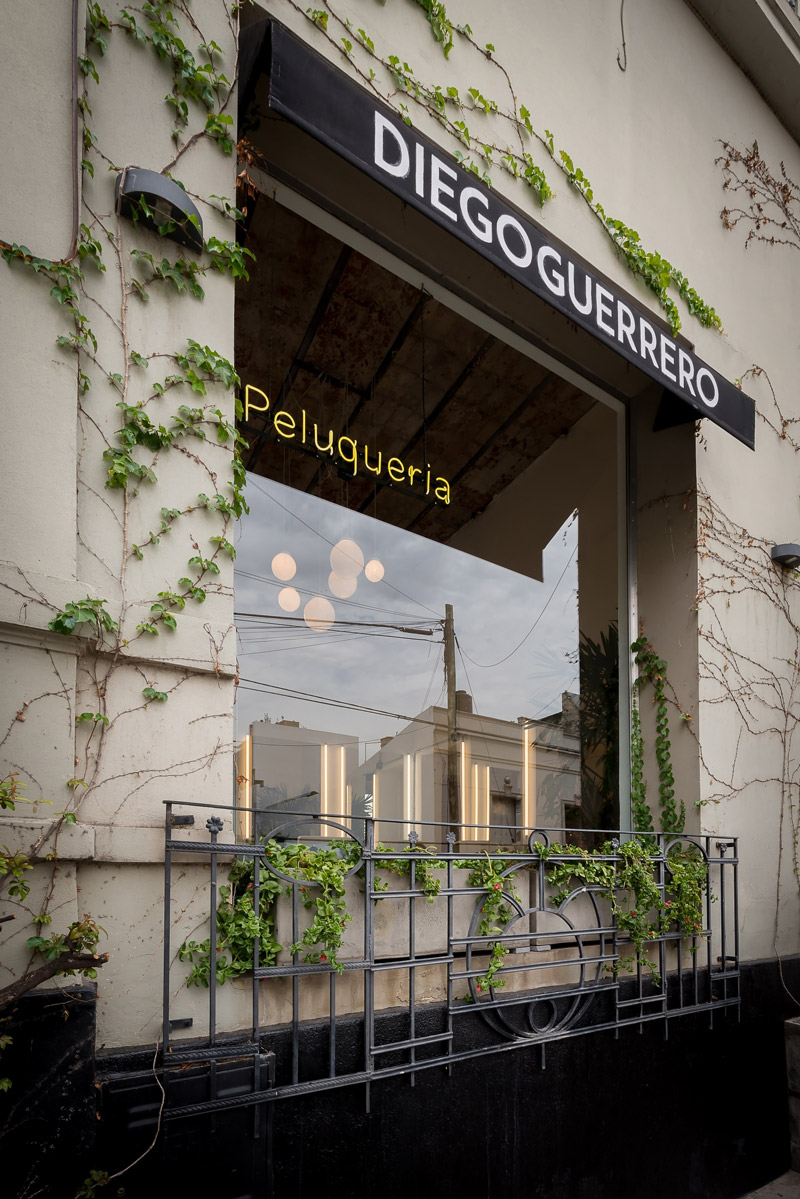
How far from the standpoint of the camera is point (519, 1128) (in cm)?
390

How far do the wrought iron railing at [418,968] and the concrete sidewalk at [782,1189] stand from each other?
118 cm

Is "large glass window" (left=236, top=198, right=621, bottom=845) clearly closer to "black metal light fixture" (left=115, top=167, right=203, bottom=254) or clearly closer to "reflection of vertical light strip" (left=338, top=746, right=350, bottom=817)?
"reflection of vertical light strip" (left=338, top=746, right=350, bottom=817)

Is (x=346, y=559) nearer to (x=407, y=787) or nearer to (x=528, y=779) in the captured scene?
(x=407, y=787)

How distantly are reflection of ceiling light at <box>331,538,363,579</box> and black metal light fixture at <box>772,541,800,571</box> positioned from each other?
10.4 feet

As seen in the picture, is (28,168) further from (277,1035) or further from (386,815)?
(386,815)

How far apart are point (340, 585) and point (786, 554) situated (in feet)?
11.0

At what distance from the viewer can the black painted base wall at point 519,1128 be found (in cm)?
270

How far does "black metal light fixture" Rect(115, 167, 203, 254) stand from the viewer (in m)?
3.04

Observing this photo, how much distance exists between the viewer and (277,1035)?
3.08 meters

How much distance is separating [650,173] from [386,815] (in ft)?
15.0

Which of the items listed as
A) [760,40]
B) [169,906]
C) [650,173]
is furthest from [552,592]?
[760,40]

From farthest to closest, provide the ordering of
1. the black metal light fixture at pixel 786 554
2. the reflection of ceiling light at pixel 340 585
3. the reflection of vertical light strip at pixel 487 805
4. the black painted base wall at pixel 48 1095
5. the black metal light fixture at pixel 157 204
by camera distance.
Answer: the black metal light fixture at pixel 786 554, the reflection of vertical light strip at pixel 487 805, the reflection of ceiling light at pixel 340 585, the black metal light fixture at pixel 157 204, the black painted base wall at pixel 48 1095

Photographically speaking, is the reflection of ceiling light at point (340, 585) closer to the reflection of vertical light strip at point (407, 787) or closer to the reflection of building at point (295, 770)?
the reflection of building at point (295, 770)

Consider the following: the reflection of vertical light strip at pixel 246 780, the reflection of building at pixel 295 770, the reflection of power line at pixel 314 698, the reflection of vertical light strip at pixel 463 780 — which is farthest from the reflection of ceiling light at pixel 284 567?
the reflection of vertical light strip at pixel 463 780
